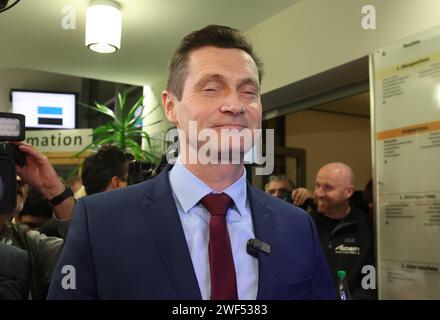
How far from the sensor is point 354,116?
463 cm

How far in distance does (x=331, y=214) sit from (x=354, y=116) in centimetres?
237

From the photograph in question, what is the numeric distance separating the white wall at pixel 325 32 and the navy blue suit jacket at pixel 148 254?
144 cm

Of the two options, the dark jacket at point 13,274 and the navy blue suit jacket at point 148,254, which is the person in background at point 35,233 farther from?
the navy blue suit jacket at point 148,254

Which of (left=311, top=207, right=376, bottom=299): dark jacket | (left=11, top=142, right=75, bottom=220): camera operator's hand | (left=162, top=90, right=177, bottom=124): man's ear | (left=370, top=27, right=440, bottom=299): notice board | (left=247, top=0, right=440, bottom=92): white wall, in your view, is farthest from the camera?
(left=311, top=207, right=376, bottom=299): dark jacket

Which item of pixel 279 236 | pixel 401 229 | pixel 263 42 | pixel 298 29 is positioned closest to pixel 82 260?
pixel 279 236

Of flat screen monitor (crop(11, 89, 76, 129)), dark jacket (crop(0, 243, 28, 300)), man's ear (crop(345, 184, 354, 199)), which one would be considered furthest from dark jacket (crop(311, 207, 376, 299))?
flat screen monitor (crop(11, 89, 76, 129))

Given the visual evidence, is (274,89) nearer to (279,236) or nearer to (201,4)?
(201,4)

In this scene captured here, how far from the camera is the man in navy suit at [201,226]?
834mm

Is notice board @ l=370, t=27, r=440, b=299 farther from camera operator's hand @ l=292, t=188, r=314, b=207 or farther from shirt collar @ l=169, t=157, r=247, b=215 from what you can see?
shirt collar @ l=169, t=157, r=247, b=215

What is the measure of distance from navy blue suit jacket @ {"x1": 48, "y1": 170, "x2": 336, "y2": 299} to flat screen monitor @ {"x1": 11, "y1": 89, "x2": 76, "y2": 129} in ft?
15.9

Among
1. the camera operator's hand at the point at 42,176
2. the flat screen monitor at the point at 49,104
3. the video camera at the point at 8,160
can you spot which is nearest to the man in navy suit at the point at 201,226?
the video camera at the point at 8,160

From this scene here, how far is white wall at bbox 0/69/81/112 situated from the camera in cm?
610

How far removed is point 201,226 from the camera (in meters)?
0.92

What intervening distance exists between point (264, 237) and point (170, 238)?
20 cm
